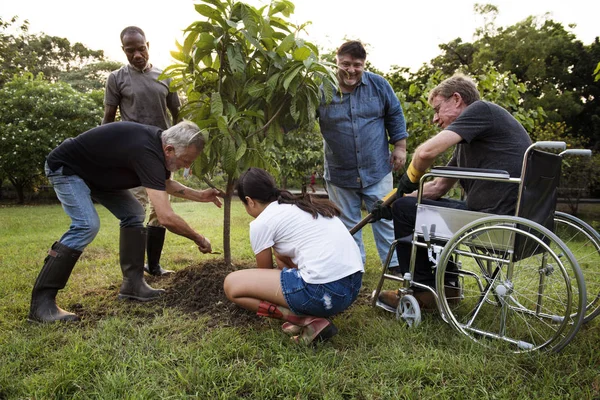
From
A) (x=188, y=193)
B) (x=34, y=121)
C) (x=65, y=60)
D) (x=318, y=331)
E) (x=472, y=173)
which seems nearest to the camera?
(x=472, y=173)

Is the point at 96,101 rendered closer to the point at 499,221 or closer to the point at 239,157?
the point at 239,157

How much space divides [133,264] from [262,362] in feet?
4.54

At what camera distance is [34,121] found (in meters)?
12.7

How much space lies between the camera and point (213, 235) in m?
6.46

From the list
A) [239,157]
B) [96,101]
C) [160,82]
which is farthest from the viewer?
[96,101]

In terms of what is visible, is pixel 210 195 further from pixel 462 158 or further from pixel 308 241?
pixel 462 158

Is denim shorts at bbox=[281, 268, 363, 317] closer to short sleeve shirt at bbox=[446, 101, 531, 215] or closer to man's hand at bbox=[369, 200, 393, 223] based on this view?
man's hand at bbox=[369, 200, 393, 223]

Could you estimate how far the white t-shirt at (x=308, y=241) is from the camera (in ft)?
7.58

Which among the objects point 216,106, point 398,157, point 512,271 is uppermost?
point 216,106

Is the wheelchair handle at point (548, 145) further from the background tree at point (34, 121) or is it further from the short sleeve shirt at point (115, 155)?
the background tree at point (34, 121)

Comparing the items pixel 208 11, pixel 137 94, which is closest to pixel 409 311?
pixel 208 11

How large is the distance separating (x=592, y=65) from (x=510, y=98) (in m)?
12.5

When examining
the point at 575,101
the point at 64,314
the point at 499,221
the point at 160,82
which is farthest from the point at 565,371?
the point at 575,101

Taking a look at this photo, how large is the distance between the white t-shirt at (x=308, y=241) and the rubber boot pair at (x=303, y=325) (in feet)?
0.78
